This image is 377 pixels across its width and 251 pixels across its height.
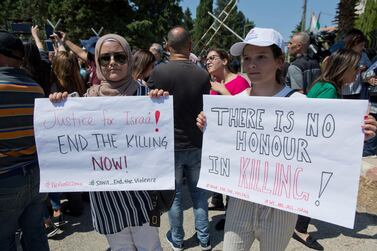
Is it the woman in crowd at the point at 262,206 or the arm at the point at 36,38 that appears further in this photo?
the arm at the point at 36,38

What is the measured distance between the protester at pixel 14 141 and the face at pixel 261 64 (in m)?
1.46

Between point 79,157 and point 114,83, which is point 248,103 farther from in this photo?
point 79,157

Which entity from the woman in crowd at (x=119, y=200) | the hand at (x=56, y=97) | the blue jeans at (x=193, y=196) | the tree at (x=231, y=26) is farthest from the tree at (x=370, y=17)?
the tree at (x=231, y=26)

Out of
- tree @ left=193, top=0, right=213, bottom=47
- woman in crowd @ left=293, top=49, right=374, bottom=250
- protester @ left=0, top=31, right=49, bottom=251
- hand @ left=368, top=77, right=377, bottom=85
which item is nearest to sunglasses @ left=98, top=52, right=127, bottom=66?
protester @ left=0, top=31, right=49, bottom=251

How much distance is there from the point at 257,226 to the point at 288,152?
51cm

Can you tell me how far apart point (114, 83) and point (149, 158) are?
556mm

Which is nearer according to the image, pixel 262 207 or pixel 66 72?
Result: pixel 262 207

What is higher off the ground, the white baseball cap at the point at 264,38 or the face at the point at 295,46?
the face at the point at 295,46

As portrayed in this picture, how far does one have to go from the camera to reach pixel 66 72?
3.59 m

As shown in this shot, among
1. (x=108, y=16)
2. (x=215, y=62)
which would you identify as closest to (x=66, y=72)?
(x=215, y=62)

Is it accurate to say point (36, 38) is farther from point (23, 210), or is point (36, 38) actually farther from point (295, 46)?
point (295, 46)

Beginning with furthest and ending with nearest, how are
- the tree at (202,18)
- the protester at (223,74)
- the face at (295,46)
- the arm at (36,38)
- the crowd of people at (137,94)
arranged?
the tree at (202,18), the face at (295,46), the arm at (36,38), the protester at (223,74), the crowd of people at (137,94)

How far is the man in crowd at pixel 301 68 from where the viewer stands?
161 inches

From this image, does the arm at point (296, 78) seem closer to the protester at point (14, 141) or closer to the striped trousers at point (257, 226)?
the striped trousers at point (257, 226)
